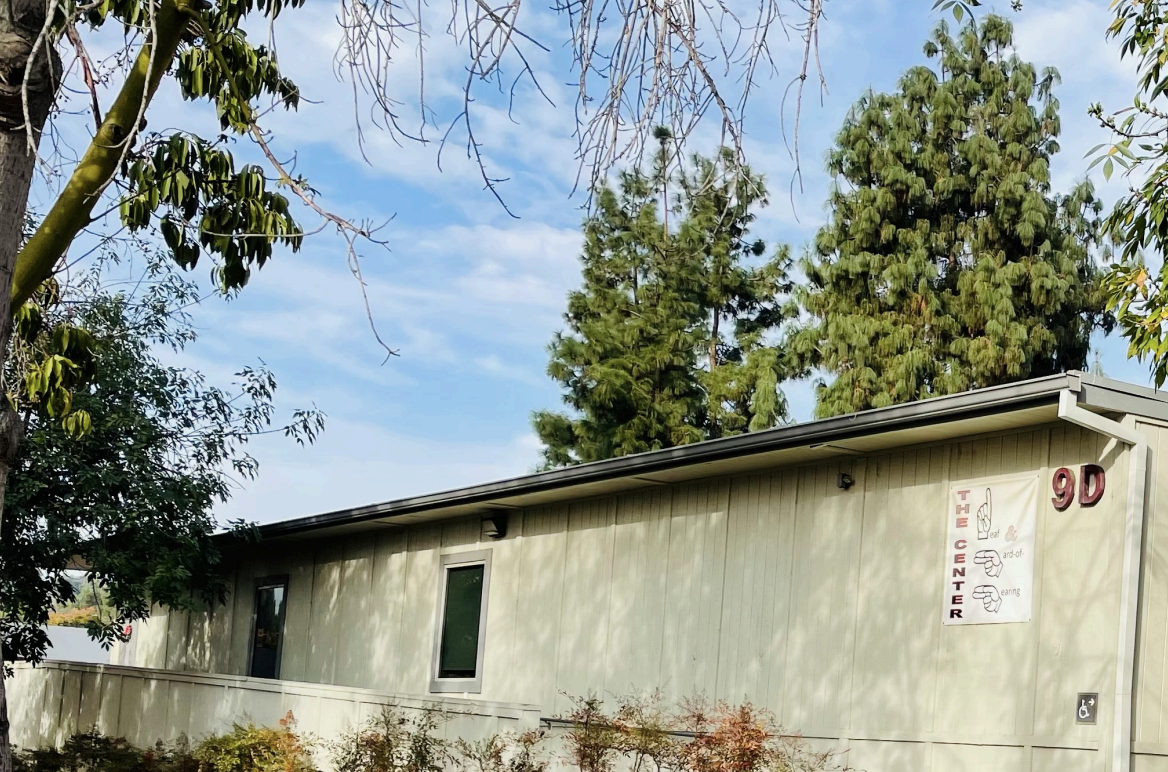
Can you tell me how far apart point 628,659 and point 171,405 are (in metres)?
6.44

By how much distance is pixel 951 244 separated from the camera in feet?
76.7

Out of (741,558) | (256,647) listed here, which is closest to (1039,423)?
(741,558)

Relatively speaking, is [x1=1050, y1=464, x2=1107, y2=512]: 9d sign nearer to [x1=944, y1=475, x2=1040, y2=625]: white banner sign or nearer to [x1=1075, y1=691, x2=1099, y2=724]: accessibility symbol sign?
[x1=944, y1=475, x2=1040, y2=625]: white banner sign

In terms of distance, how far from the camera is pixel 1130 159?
349 inches

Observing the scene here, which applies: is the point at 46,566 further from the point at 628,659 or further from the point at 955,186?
the point at 955,186

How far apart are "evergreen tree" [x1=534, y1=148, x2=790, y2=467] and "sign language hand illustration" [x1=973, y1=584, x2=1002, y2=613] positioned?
15.7 metres

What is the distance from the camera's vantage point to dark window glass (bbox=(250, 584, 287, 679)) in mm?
16625

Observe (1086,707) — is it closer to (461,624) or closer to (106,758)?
(461,624)

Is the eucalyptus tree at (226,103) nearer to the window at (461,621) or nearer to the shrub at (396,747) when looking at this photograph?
the shrub at (396,747)

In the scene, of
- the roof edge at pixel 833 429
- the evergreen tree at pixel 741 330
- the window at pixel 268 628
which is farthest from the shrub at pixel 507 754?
the evergreen tree at pixel 741 330

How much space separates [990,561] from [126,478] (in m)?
9.12

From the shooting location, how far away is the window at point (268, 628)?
54.5 ft

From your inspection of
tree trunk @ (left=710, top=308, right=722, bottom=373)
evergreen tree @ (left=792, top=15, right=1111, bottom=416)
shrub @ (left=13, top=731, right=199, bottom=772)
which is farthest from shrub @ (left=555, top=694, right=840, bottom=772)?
tree trunk @ (left=710, top=308, right=722, bottom=373)

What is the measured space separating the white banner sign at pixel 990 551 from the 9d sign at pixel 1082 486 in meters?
0.17
